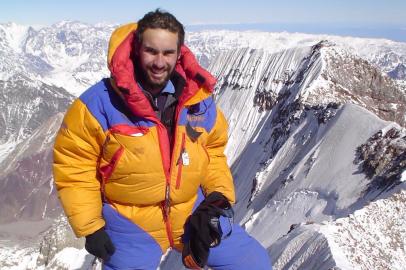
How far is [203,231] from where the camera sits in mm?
7102

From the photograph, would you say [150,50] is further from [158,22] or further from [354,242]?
[354,242]

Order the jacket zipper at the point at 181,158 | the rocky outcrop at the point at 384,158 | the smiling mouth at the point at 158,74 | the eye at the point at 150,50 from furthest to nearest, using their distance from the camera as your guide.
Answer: the rocky outcrop at the point at 384,158
the jacket zipper at the point at 181,158
the smiling mouth at the point at 158,74
the eye at the point at 150,50

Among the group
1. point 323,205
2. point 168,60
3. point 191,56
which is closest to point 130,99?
point 168,60

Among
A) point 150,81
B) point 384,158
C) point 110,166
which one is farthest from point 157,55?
point 384,158

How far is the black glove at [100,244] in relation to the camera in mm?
6797

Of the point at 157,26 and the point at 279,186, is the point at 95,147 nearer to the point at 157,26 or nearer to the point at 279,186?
the point at 157,26

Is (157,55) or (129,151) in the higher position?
(157,55)

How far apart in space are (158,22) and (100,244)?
10.6 ft

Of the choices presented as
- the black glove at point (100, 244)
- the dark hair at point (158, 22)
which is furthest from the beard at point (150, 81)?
the black glove at point (100, 244)

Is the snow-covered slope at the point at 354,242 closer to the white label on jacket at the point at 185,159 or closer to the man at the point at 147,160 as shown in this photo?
the man at the point at 147,160

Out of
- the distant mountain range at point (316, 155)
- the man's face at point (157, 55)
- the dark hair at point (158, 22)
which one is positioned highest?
the dark hair at point (158, 22)

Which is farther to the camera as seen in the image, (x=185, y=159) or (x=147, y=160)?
(x=185, y=159)

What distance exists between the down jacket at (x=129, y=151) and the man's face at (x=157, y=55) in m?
0.24

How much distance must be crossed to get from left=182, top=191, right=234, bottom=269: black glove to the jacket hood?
1.67 meters
